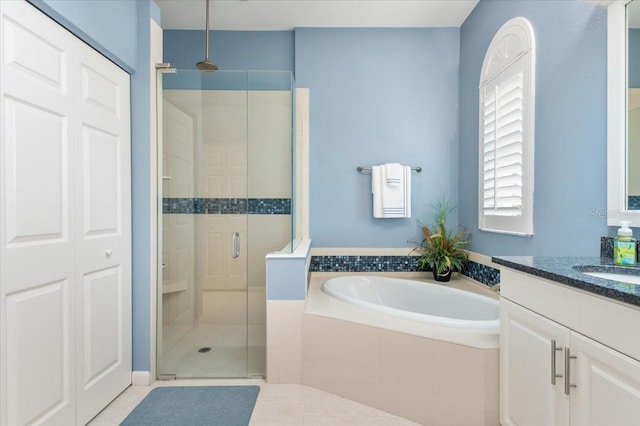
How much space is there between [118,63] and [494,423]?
272 cm

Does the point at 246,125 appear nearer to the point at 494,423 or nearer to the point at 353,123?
the point at 353,123

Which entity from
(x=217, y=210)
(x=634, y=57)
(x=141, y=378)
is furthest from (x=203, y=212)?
(x=634, y=57)

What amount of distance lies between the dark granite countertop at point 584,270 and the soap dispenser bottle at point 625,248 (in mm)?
27

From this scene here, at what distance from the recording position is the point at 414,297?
271cm

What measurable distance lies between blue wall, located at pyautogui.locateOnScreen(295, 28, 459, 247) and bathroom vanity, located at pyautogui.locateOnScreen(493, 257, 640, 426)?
5.51 ft

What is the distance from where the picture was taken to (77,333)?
1662mm

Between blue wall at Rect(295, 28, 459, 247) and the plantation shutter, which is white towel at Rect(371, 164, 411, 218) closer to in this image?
blue wall at Rect(295, 28, 459, 247)

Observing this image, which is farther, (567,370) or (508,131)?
(508,131)

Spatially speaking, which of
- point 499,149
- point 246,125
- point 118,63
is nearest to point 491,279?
point 499,149

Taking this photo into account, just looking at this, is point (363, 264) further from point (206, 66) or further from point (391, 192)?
point (206, 66)

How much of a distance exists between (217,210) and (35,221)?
98 centimetres

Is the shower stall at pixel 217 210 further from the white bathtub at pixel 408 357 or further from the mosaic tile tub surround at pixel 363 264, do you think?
the mosaic tile tub surround at pixel 363 264

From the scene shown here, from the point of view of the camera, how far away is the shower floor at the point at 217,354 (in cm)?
224

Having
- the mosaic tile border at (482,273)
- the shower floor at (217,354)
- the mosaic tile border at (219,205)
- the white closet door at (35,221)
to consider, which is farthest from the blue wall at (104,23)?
the mosaic tile border at (482,273)
